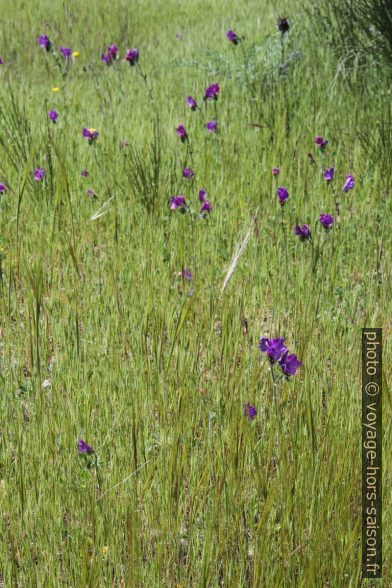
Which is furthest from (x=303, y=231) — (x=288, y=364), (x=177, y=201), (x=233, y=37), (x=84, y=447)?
(x=233, y=37)

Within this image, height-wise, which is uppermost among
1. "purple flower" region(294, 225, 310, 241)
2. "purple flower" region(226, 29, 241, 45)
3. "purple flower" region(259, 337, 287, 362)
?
"purple flower" region(226, 29, 241, 45)

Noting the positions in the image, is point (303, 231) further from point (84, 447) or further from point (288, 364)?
point (84, 447)

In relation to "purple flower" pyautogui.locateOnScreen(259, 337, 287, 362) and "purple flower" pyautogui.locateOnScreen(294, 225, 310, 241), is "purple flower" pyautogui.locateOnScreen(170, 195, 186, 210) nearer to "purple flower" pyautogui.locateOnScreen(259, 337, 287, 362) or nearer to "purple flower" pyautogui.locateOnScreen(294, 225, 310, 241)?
"purple flower" pyautogui.locateOnScreen(294, 225, 310, 241)

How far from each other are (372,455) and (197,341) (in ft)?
1.97

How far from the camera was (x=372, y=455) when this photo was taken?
74.0 inches

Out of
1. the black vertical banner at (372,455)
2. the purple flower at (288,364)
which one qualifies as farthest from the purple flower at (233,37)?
the purple flower at (288,364)

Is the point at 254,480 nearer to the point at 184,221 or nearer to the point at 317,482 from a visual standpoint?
the point at 317,482

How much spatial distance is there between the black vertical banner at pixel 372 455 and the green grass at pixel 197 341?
25mm

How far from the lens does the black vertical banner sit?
1.68 metres

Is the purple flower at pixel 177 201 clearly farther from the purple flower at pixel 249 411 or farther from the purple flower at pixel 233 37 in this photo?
the purple flower at pixel 233 37

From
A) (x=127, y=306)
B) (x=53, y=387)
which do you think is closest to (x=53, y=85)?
(x=127, y=306)

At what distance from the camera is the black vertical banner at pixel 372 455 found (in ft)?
5.50

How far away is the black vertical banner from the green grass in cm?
3

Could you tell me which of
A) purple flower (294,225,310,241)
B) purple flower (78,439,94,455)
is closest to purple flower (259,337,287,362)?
purple flower (78,439,94,455)
